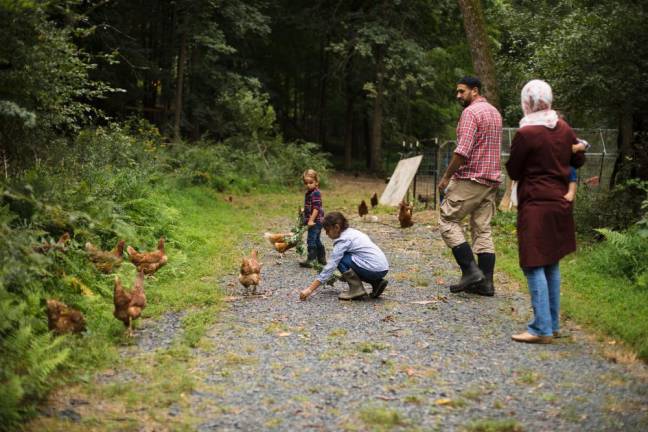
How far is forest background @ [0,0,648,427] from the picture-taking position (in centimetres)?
660

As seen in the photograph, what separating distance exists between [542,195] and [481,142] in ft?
6.44

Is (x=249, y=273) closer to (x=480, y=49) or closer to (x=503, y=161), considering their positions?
(x=480, y=49)

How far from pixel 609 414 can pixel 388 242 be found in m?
7.90

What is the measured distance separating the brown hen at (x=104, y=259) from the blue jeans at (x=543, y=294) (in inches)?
175

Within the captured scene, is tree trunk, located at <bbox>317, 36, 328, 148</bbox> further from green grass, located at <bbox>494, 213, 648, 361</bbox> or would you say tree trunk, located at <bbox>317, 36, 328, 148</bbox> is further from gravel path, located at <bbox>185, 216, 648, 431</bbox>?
gravel path, located at <bbox>185, 216, 648, 431</bbox>

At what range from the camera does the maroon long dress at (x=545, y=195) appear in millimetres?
5730

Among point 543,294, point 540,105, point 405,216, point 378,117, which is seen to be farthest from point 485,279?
point 378,117

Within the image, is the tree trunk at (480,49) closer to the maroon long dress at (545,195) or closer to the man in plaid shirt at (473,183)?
the man in plaid shirt at (473,183)

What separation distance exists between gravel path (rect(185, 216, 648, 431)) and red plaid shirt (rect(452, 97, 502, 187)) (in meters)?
1.43

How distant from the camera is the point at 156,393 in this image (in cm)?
463

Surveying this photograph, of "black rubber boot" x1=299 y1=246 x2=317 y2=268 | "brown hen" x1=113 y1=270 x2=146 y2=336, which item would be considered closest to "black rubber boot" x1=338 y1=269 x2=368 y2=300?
"black rubber boot" x1=299 y1=246 x2=317 y2=268

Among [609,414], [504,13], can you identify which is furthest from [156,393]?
[504,13]

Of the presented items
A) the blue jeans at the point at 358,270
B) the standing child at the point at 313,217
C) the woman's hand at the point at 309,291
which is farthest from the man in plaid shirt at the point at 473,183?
the standing child at the point at 313,217

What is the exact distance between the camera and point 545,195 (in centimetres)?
576
